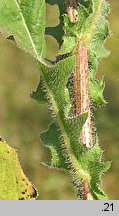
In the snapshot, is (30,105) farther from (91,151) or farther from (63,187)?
(91,151)

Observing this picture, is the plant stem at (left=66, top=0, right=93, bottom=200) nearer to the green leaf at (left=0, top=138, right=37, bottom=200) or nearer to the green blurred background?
the green leaf at (left=0, top=138, right=37, bottom=200)

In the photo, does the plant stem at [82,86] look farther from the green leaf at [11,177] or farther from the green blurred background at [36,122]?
the green blurred background at [36,122]

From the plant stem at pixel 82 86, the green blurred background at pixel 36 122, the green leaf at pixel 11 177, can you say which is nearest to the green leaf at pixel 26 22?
the plant stem at pixel 82 86

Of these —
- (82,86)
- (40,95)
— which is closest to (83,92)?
(82,86)

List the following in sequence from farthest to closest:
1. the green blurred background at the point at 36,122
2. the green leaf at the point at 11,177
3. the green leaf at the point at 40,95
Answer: the green blurred background at the point at 36,122, the green leaf at the point at 40,95, the green leaf at the point at 11,177

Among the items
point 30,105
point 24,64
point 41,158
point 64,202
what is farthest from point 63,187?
point 64,202

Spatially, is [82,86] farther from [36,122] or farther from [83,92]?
[36,122]

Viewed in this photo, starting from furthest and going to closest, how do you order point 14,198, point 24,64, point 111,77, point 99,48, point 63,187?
point 24,64 → point 111,77 → point 63,187 → point 99,48 → point 14,198

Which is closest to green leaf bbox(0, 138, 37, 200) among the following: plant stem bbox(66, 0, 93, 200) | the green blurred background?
plant stem bbox(66, 0, 93, 200)
